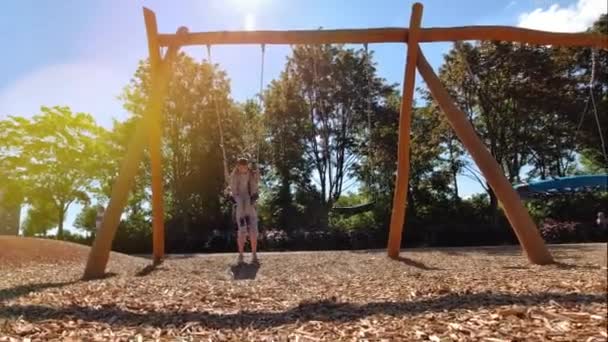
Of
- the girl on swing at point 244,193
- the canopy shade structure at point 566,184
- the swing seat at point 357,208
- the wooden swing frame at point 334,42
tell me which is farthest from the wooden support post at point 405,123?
the swing seat at point 357,208

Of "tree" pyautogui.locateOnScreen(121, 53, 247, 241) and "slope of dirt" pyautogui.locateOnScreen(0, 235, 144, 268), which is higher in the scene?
"tree" pyautogui.locateOnScreen(121, 53, 247, 241)

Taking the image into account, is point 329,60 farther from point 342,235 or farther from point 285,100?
point 342,235

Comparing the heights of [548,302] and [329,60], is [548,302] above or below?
below

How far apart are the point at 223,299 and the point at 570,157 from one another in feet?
65.8

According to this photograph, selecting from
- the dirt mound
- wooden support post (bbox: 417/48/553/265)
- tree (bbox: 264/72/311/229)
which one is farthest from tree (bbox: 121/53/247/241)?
wooden support post (bbox: 417/48/553/265)

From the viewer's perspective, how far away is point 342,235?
16.4 meters

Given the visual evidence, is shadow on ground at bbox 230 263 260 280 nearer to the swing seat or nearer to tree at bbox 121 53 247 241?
the swing seat

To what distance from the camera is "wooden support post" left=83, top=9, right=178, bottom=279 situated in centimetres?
566

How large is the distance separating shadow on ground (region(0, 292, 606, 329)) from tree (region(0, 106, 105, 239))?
21.9 m

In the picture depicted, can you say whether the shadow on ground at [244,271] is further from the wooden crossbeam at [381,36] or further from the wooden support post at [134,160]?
the wooden crossbeam at [381,36]

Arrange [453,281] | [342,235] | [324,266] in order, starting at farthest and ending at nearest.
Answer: [342,235]
[324,266]
[453,281]

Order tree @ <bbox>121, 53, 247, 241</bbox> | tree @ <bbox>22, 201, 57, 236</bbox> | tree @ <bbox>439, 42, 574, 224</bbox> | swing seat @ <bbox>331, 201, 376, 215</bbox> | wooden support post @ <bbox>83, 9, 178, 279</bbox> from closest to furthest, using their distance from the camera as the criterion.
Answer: wooden support post @ <bbox>83, 9, 178, 279</bbox>, swing seat @ <bbox>331, 201, 376, 215</bbox>, tree @ <bbox>439, 42, 574, 224</bbox>, tree @ <bbox>121, 53, 247, 241</bbox>, tree @ <bbox>22, 201, 57, 236</bbox>

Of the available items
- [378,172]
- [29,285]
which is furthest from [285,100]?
[29,285]

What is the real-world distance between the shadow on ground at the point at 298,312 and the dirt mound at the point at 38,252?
5598 millimetres
